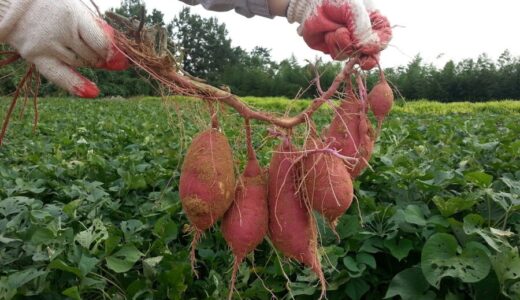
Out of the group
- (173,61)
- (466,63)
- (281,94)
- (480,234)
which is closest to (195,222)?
(173,61)

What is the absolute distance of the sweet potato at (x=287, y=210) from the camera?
4.75 feet

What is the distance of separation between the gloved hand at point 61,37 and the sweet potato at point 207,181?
0.36 m

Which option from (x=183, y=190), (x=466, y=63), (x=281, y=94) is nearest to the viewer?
(x=183, y=190)

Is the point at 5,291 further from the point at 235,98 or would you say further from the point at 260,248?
the point at 260,248

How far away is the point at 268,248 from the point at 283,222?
Answer: 807 millimetres

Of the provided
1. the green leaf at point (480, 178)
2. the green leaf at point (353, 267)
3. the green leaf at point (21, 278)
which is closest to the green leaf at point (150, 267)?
the green leaf at point (21, 278)

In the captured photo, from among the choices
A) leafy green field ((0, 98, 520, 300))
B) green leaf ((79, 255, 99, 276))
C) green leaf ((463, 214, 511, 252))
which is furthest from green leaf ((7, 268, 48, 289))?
green leaf ((463, 214, 511, 252))

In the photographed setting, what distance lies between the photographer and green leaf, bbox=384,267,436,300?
5.54 ft

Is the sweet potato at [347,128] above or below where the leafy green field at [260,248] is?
above

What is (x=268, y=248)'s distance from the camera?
2.23 meters

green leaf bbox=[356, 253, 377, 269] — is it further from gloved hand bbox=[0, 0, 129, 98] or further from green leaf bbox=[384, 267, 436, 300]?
gloved hand bbox=[0, 0, 129, 98]

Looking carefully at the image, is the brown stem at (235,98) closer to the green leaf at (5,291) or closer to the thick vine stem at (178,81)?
the thick vine stem at (178,81)

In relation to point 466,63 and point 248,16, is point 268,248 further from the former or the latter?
point 466,63

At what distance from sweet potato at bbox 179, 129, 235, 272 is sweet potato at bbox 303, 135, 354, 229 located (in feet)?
0.75
